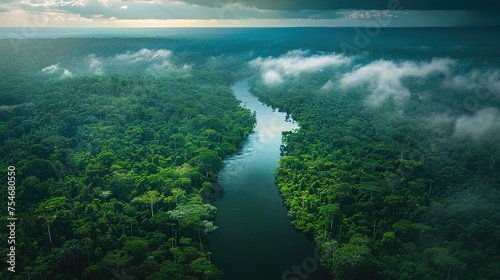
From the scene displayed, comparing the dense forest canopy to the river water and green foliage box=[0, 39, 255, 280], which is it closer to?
the river water

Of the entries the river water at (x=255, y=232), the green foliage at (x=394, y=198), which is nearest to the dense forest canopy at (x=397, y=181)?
the green foliage at (x=394, y=198)

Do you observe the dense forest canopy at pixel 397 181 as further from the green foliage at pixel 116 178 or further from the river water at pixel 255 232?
the green foliage at pixel 116 178

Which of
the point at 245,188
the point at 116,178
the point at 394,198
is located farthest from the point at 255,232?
the point at 116,178

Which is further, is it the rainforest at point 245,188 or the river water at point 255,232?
the river water at point 255,232

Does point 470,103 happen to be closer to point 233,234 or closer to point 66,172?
point 233,234

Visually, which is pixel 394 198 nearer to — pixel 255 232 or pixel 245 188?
pixel 255 232

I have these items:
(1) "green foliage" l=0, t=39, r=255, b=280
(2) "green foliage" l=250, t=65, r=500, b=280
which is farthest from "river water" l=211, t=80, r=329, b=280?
(1) "green foliage" l=0, t=39, r=255, b=280
